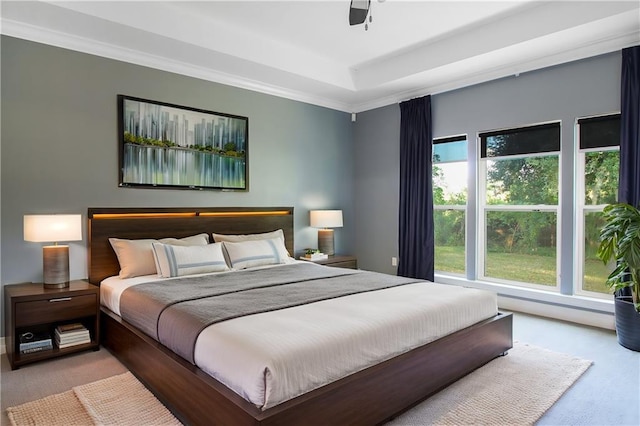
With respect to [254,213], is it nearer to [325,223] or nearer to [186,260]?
[325,223]

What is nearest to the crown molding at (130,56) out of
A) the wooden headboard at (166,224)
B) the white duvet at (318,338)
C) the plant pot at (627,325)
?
the wooden headboard at (166,224)

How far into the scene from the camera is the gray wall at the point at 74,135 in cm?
325

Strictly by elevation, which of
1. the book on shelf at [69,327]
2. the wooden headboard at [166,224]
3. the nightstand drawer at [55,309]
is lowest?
the book on shelf at [69,327]

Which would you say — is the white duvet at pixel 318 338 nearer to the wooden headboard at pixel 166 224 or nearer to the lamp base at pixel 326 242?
the wooden headboard at pixel 166 224

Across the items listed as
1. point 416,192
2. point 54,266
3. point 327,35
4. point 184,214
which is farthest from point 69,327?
point 416,192

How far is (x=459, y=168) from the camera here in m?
5.01

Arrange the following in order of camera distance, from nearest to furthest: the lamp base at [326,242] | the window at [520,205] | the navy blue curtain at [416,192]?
1. the window at [520,205]
2. the navy blue curtain at [416,192]
3. the lamp base at [326,242]

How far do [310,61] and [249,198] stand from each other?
1770 millimetres

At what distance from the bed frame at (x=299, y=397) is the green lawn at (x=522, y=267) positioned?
1509mm

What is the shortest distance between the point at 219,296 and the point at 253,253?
130 cm

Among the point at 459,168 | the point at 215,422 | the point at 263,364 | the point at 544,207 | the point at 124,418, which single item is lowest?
the point at 124,418

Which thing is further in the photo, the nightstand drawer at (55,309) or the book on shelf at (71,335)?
the book on shelf at (71,335)

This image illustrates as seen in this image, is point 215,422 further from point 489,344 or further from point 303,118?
point 303,118

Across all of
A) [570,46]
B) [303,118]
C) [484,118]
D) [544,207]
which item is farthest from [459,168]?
[303,118]
